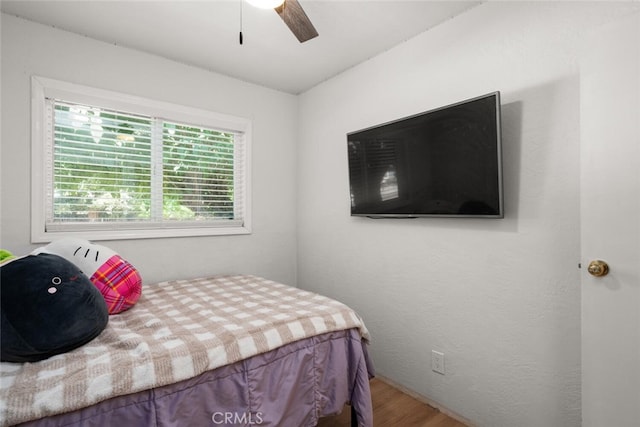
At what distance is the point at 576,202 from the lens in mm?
1494

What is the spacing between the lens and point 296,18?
5.02ft

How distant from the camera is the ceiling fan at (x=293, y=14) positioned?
4.51 feet

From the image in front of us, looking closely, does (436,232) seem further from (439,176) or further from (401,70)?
(401,70)

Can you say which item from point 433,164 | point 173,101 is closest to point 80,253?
point 173,101

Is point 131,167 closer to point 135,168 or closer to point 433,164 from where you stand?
point 135,168

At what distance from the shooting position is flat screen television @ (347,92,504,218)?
1693 mm

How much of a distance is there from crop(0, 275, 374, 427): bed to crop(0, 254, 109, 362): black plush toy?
54 millimetres

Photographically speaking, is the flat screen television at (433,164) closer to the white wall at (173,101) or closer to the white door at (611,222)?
the white door at (611,222)

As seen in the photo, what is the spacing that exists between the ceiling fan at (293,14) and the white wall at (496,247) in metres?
0.94

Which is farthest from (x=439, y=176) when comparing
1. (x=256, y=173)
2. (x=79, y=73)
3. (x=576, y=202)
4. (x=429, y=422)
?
(x=79, y=73)

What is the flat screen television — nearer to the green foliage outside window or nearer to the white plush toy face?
the green foliage outside window

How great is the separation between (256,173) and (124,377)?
2154mm

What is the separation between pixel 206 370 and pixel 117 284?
83cm

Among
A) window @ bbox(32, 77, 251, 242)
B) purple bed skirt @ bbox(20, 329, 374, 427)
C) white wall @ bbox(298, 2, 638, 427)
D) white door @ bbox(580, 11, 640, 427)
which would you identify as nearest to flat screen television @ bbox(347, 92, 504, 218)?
white wall @ bbox(298, 2, 638, 427)
